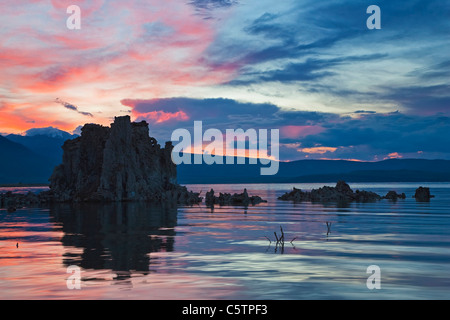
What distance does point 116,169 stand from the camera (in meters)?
96.6

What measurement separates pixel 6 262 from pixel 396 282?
1989cm

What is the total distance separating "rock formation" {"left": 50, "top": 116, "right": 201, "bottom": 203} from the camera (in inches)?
3789

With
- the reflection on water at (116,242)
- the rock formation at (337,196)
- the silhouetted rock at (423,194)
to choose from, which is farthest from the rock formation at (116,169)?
the silhouetted rock at (423,194)

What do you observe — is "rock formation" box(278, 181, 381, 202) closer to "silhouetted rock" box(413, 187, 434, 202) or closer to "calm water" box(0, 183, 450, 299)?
"silhouetted rock" box(413, 187, 434, 202)

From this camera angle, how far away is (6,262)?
2514 centimetres


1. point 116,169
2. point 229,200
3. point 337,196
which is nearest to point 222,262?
point 229,200

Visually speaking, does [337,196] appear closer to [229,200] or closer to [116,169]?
[229,200]

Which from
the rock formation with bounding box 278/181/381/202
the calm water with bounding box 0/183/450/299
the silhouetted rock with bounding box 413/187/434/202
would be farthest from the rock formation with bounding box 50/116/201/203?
the calm water with bounding box 0/183/450/299

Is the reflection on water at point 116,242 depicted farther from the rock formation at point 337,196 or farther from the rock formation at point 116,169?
the rock formation at point 337,196

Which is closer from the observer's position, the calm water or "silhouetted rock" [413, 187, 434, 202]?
the calm water

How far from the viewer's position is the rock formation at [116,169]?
9625 cm
